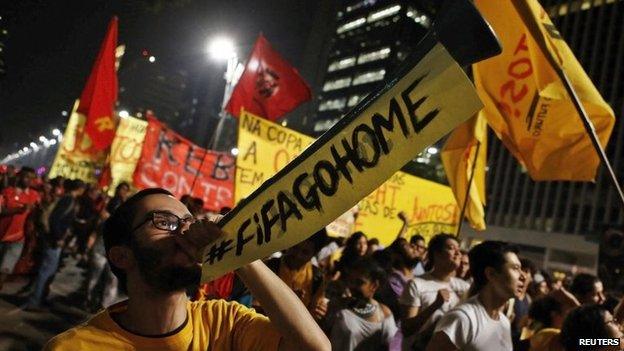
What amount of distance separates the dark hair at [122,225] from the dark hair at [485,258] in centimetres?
245

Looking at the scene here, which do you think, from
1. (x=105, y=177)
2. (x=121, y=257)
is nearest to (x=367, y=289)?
(x=121, y=257)

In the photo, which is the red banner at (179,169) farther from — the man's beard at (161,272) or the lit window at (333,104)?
the lit window at (333,104)

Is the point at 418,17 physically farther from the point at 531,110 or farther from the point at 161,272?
the point at 161,272

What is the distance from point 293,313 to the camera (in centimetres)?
166

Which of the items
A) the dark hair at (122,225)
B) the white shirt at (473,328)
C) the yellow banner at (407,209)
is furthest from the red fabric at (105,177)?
the dark hair at (122,225)

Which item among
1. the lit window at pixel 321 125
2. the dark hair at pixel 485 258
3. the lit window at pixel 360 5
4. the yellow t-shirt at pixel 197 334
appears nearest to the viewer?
the yellow t-shirt at pixel 197 334

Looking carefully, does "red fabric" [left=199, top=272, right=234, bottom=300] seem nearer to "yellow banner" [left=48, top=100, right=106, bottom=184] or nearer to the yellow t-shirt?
the yellow t-shirt

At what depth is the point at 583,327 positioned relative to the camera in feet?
9.96

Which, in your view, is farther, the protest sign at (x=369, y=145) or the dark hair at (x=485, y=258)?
the dark hair at (x=485, y=258)

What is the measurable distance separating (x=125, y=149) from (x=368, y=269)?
33.4 ft

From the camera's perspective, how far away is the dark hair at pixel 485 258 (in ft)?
11.2

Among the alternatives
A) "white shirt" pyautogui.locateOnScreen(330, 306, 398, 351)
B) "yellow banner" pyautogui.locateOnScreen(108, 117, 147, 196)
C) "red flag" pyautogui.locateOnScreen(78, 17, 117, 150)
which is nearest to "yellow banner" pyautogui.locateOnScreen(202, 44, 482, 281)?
"white shirt" pyautogui.locateOnScreen(330, 306, 398, 351)

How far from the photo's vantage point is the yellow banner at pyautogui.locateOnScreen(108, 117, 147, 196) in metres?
12.3

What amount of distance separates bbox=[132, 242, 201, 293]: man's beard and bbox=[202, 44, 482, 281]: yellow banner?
9.6 inches
